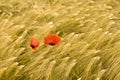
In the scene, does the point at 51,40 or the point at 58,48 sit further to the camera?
the point at 51,40

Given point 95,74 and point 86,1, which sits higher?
point 95,74

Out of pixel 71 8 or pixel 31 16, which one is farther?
pixel 71 8

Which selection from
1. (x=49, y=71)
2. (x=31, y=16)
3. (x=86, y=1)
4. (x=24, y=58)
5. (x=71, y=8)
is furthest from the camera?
(x=86, y=1)

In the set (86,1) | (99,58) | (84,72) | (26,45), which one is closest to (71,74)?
(84,72)

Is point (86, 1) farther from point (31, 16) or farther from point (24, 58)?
point (24, 58)

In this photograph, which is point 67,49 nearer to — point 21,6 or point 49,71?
point 49,71

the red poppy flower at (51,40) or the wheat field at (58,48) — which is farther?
the red poppy flower at (51,40)

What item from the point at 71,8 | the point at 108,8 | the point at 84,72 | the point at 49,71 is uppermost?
the point at 49,71

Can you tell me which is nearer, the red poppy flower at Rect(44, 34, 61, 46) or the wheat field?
the wheat field

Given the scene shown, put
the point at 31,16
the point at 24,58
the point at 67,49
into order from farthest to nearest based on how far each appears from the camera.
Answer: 1. the point at 31,16
2. the point at 67,49
3. the point at 24,58

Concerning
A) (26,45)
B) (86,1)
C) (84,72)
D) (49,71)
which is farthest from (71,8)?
(49,71)
